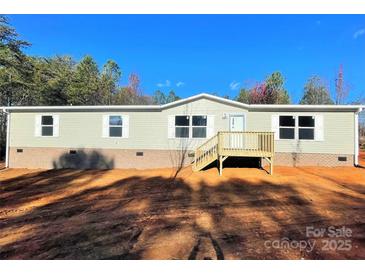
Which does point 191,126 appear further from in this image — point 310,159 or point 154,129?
point 310,159

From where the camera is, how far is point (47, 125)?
568 inches

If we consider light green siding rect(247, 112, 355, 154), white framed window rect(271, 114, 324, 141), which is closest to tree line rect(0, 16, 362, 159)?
white framed window rect(271, 114, 324, 141)

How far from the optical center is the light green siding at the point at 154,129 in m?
12.6

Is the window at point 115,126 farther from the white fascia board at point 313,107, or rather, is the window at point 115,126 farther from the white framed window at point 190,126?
the white fascia board at point 313,107

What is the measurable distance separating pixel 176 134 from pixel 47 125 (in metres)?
7.16

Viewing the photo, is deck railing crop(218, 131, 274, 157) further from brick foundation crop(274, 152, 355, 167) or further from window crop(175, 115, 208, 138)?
brick foundation crop(274, 152, 355, 167)

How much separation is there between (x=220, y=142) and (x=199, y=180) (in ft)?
6.59

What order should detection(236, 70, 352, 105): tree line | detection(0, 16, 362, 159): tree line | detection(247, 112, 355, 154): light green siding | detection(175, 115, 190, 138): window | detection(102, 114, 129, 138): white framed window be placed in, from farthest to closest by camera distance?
1. detection(236, 70, 352, 105): tree line
2. detection(0, 16, 362, 159): tree line
3. detection(102, 114, 129, 138): white framed window
4. detection(175, 115, 190, 138): window
5. detection(247, 112, 355, 154): light green siding

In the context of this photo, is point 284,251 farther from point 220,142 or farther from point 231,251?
point 220,142

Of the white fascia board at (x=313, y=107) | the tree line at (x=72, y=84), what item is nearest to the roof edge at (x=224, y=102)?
the white fascia board at (x=313, y=107)

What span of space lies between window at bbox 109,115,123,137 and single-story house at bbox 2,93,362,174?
0.17ft

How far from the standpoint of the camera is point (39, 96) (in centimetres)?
2539

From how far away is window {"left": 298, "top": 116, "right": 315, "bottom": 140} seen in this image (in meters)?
12.8
